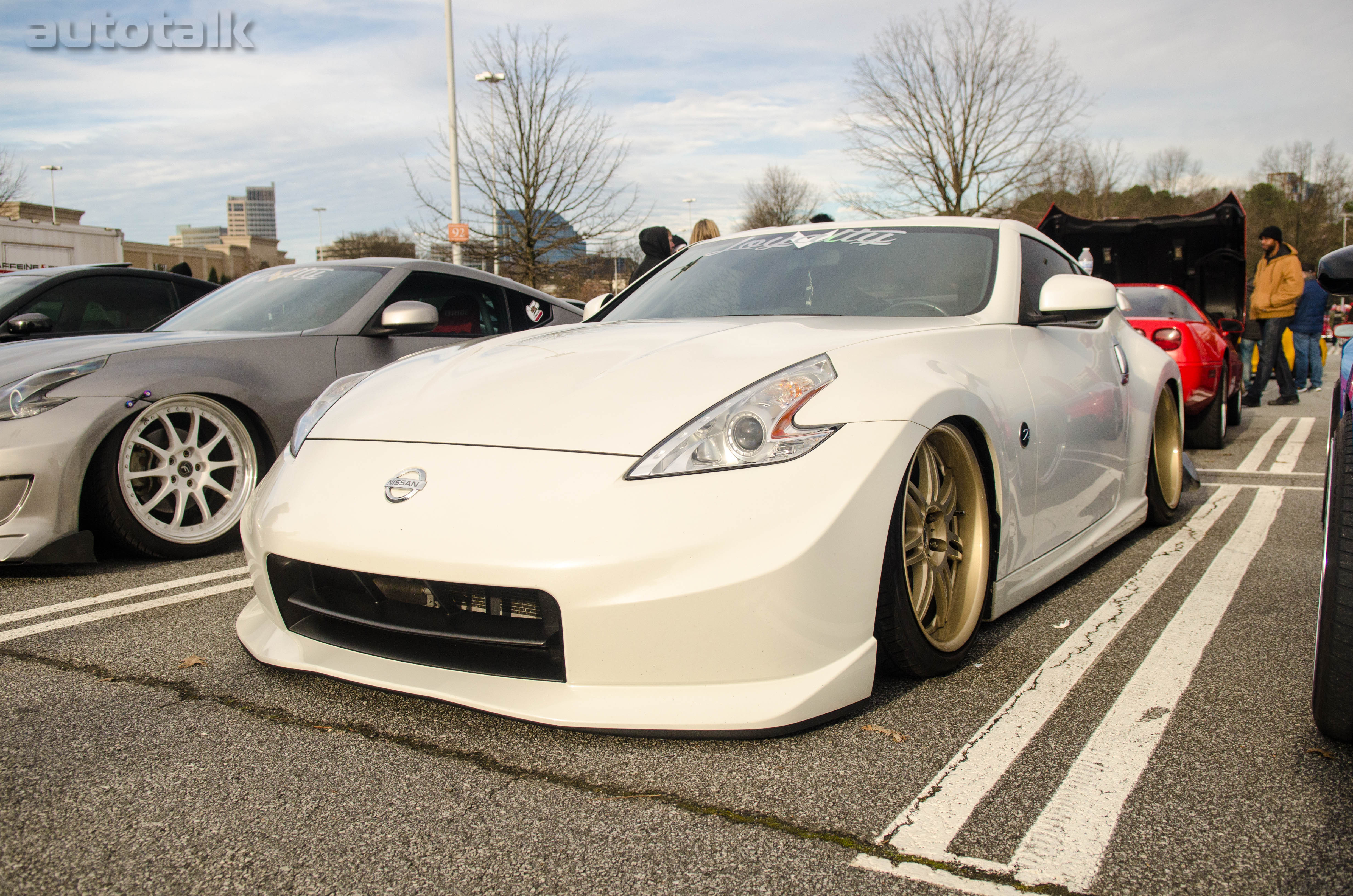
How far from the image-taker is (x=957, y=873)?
5.29 feet

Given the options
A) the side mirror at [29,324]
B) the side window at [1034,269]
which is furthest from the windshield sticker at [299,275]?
the side window at [1034,269]

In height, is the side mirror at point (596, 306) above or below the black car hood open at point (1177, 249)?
below

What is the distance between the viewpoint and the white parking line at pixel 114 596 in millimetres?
3211

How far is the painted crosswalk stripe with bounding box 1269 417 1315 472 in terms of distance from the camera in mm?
6504

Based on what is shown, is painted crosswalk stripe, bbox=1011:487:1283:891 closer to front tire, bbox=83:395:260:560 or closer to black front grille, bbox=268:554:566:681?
black front grille, bbox=268:554:566:681

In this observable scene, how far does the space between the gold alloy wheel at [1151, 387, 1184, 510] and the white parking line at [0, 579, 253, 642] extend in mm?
3788

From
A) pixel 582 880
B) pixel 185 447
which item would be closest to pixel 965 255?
pixel 582 880

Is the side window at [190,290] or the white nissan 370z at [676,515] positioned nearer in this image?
the white nissan 370z at [676,515]

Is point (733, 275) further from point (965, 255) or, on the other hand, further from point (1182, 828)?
point (1182, 828)

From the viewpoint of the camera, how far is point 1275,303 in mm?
11227

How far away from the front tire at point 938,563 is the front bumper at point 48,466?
3051 millimetres

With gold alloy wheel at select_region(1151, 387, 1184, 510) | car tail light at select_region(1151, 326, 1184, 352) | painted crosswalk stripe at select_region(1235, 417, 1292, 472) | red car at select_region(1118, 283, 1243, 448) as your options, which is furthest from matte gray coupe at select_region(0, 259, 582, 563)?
painted crosswalk stripe at select_region(1235, 417, 1292, 472)

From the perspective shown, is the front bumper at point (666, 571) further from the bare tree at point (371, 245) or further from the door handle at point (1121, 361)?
the bare tree at point (371, 245)

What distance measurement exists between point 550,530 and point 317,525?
0.61m
